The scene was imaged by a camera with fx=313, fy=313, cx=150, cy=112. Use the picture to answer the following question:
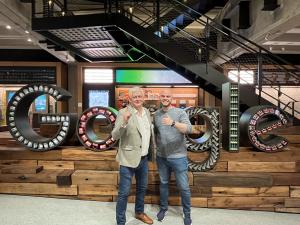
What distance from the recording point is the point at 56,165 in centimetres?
498

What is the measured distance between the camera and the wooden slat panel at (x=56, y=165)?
4.95 metres

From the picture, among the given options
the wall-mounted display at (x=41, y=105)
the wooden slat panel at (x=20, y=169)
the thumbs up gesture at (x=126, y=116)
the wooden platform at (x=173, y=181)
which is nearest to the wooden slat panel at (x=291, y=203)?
the wooden platform at (x=173, y=181)

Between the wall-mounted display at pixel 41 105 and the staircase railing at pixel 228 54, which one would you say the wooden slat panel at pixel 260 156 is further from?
the wall-mounted display at pixel 41 105

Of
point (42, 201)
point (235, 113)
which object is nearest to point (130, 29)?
point (235, 113)

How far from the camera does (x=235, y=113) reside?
4750 millimetres

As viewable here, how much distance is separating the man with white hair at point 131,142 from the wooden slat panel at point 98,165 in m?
1.32

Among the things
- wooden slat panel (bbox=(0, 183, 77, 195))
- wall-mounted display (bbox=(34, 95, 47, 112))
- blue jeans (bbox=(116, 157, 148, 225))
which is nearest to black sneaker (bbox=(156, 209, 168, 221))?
blue jeans (bbox=(116, 157, 148, 225))

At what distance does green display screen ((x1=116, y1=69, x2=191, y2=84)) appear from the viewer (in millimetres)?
10320

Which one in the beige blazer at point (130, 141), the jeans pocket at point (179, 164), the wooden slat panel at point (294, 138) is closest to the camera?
the beige blazer at point (130, 141)

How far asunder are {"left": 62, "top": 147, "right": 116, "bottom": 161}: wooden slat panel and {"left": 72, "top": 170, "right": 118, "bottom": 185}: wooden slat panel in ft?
0.91

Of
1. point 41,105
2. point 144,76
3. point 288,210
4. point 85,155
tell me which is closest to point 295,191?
point 288,210

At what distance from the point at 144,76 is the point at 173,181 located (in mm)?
6236

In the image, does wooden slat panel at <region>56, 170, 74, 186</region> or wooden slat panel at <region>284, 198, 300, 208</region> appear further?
wooden slat panel at <region>56, 170, 74, 186</region>

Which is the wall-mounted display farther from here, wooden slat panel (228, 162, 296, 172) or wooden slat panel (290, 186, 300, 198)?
wooden slat panel (290, 186, 300, 198)
